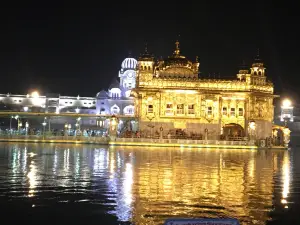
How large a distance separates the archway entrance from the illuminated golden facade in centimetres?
28

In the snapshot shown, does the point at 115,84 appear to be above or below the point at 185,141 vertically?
above

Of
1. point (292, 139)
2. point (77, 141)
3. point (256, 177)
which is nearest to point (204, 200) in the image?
point (256, 177)

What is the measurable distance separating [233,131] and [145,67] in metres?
15.3

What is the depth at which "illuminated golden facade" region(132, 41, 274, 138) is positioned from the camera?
5956 cm

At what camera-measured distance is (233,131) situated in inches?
2530

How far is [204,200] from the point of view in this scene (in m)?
13.2

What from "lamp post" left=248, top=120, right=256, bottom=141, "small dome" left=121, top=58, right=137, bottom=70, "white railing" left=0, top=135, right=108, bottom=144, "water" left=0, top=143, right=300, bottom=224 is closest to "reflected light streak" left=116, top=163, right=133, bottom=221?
"water" left=0, top=143, right=300, bottom=224

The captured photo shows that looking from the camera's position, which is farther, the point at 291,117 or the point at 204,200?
the point at 291,117

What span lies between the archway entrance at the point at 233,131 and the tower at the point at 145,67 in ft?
41.9

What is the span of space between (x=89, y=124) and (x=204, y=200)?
89189mm

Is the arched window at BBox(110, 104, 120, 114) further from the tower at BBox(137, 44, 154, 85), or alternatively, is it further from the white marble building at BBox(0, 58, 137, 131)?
the tower at BBox(137, 44, 154, 85)

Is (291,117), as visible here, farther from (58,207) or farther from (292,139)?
(58,207)

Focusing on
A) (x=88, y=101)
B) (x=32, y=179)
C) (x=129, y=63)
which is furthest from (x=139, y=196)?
(x=88, y=101)

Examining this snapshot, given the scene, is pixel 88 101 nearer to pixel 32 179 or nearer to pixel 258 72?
pixel 258 72
